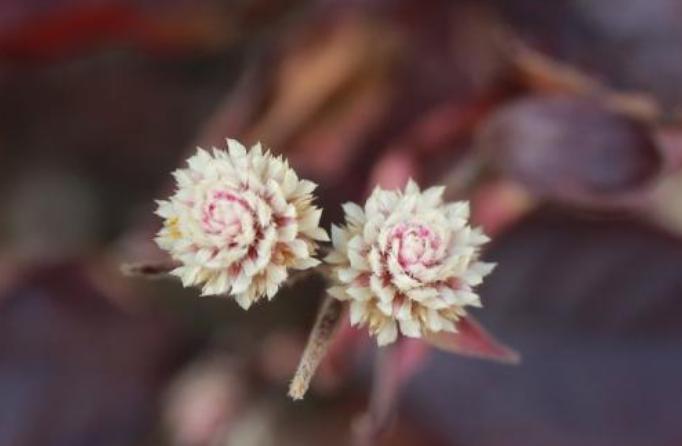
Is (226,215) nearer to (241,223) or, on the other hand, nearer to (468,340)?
(241,223)

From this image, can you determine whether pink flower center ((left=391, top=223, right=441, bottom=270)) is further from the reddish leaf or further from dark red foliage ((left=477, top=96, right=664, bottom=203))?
dark red foliage ((left=477, top=96, right=664, bottom=203))

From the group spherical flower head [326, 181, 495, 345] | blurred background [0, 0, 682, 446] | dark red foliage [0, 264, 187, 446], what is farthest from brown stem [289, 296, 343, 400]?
dark red foliage [0, 264, 187, 446]

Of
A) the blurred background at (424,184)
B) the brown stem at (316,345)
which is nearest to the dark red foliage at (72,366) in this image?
the blurred background at (424,184)

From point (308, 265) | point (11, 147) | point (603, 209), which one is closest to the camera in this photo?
point (308, 265)

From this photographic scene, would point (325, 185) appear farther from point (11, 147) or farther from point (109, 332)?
point (11, 147)

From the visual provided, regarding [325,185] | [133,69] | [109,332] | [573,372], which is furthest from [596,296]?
[133,69]

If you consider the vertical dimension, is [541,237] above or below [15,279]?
above
